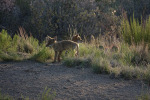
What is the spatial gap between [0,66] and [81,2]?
9358 millimetres

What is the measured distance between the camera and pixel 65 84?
5145mm

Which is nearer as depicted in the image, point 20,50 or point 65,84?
point 65,84

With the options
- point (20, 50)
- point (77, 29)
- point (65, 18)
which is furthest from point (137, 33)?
point (65, 18)

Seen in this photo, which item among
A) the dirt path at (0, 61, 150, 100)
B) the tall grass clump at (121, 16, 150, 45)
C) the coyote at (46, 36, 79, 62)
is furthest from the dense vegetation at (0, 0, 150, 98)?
the dirt path at (0, 61, 150, 100)

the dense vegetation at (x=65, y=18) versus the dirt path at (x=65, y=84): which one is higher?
the dense vegetation at (x=65, y=18)

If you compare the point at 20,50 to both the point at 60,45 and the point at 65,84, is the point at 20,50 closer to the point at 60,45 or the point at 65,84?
the point at 60,45

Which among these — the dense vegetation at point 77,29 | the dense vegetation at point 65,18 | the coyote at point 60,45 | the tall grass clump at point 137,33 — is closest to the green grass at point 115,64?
the dense vegetation at point 77,29

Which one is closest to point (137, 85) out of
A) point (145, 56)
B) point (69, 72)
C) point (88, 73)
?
point (88, 73)

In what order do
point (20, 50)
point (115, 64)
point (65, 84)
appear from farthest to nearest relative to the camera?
point (20, 50) < point (115, 64) < point (65, 84)

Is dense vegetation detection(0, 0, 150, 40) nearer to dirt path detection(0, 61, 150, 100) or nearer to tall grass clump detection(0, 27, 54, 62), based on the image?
tall grass clump detection(0, 27, 54, 62)

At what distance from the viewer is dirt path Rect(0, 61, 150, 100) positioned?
4469 mm

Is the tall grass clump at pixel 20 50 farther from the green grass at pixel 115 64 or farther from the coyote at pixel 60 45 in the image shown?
the green grass at pixel 115 64

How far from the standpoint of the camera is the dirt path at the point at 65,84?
4.47 m

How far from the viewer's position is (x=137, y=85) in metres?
5.19
